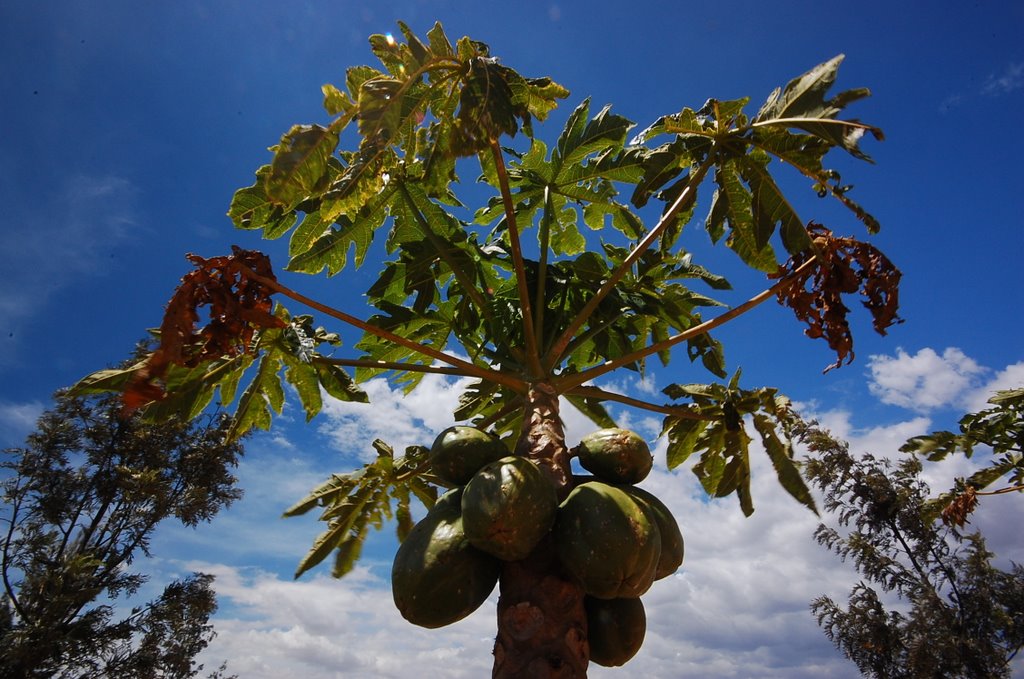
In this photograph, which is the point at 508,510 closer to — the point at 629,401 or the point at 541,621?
the point at 541,621

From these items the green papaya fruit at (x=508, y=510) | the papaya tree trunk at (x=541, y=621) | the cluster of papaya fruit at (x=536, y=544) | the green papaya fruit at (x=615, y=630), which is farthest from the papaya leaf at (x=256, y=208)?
the green papaya fruit at (x=615, y=630)

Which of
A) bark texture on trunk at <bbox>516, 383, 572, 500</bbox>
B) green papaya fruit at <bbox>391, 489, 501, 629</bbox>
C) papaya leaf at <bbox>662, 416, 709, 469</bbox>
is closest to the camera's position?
green papaya fruit at <bbox>391, 489, 501, 629</bbox>

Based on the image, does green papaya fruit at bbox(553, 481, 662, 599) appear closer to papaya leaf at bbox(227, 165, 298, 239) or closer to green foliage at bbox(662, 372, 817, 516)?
green foliage at bbox(662, 372, 817, 516)

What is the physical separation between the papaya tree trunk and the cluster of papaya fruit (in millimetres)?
76

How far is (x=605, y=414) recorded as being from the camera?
178 inches

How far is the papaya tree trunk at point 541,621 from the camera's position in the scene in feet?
7.79

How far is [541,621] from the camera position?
2451mm

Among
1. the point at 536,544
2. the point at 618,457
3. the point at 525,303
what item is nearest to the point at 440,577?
the point at 536,544

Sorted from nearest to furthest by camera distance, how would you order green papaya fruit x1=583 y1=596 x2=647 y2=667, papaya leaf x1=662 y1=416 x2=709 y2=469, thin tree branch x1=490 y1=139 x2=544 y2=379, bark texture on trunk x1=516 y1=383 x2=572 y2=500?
1. green papaya fruit x1=583 y1=596 x2=647 y2=667
2. bark texture on trunk x1=516 y1=383 x2=572 y2=500
3. thin tree branch x1=490 y1=139 x2=544 y2=379
4. papaya leaf x1=662 y1=416 x2=709 y2=469

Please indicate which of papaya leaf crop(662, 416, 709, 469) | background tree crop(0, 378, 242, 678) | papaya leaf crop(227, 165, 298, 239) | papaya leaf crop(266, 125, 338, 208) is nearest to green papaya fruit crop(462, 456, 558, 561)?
papaya leaf crop(266, 125, 338, 208)

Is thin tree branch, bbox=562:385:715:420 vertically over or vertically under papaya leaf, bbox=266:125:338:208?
under

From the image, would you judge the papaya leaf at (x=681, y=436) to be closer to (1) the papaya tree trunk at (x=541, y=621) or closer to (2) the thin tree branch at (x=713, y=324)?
(2) the thin tree branch at (x=713, y=324)

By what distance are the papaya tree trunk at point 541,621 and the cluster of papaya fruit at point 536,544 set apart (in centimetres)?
8

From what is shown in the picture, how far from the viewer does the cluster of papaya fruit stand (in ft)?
8.03
